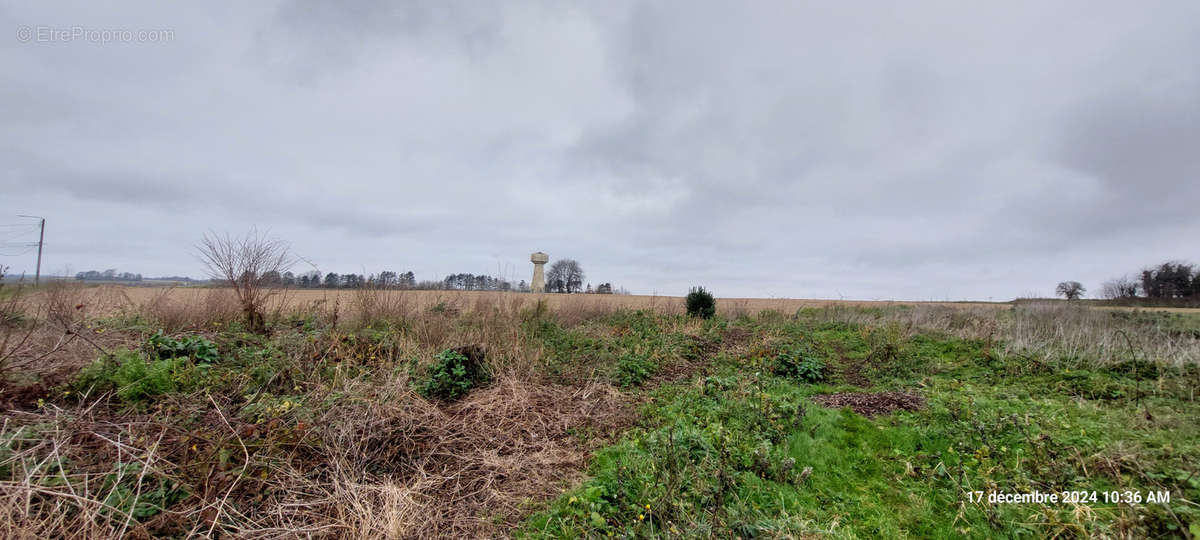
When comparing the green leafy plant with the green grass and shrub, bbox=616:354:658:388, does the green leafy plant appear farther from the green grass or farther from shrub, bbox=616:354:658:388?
shrub, bbox=616:354:658:388

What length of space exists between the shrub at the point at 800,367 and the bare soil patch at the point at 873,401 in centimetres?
103

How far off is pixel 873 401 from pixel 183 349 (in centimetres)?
903

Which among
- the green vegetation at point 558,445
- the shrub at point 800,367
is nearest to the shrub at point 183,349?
the green vegetation at point 558,445

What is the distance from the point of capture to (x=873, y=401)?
564cm

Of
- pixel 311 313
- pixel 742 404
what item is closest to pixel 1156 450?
pixel 742 404

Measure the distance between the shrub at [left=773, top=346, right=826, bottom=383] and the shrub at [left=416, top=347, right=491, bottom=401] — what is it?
5167mm

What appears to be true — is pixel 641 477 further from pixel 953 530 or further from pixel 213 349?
pixel 213 349

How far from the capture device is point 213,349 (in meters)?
5.40

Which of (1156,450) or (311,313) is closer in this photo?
(1156,450)

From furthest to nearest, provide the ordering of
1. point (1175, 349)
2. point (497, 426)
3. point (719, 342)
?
point (719, 342) → point (1175, 349) → point (497, 426)

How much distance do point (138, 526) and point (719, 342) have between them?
9924 mm

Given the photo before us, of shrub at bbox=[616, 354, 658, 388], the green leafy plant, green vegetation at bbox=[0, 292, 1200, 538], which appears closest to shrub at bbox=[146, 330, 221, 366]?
green vegetation at bbox=[0, 292, 1200, 538]

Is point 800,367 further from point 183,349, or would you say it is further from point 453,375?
point 183,349

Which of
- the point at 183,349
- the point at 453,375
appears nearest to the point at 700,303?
the point at 453,375
